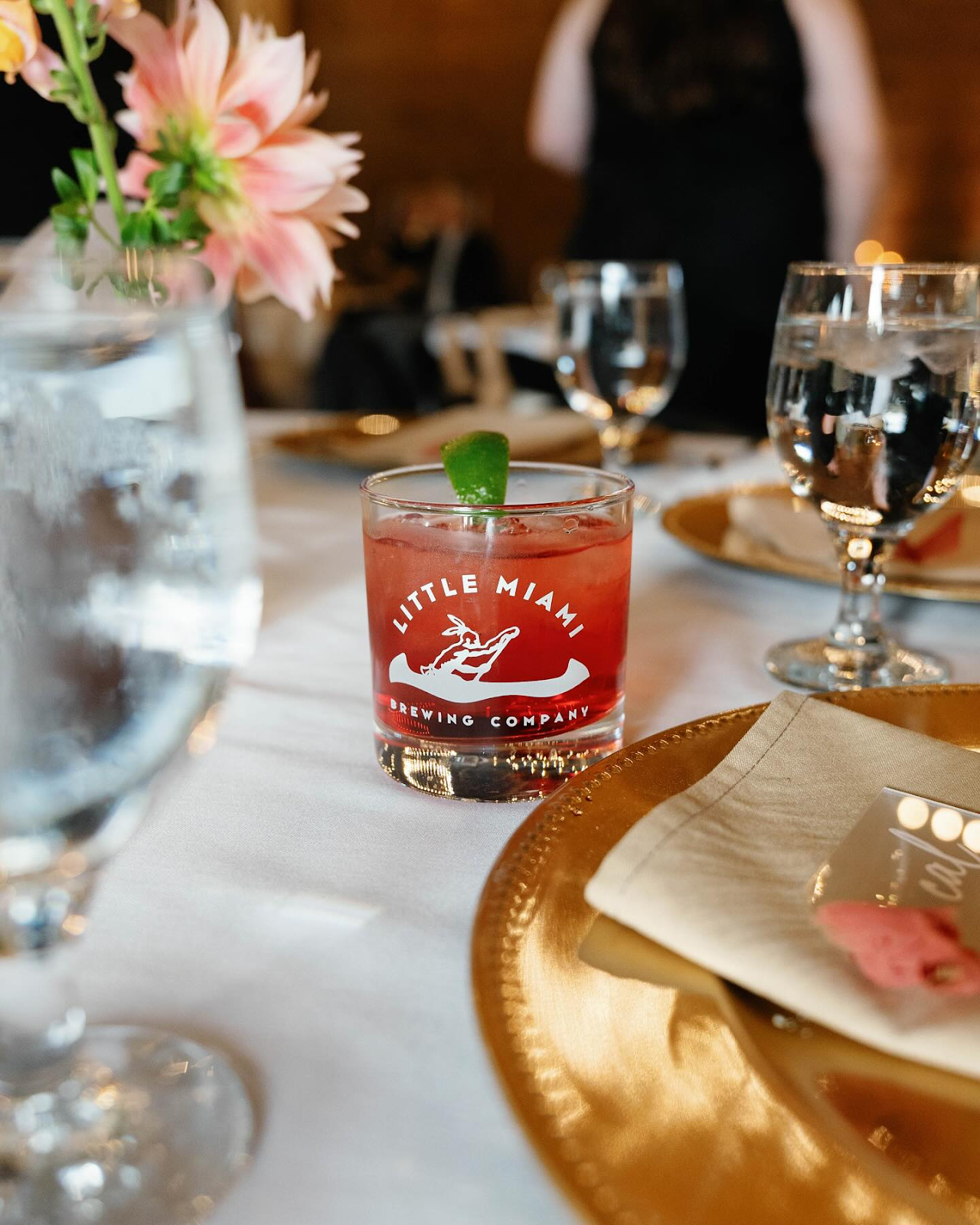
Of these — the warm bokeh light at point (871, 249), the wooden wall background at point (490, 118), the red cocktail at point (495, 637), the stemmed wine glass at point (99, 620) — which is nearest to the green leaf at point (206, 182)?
the red cocktail at point (495, 637)

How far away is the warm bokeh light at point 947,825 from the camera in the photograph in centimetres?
37

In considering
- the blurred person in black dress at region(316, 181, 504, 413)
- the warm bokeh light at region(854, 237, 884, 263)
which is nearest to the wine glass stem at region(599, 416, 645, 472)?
the blurred person in black dress at region(316, 181, 504, 413)

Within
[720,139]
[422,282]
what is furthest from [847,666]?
[422,282]

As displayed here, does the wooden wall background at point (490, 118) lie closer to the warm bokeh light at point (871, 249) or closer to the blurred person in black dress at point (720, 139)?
the warm bokeh light at point (871, 249)

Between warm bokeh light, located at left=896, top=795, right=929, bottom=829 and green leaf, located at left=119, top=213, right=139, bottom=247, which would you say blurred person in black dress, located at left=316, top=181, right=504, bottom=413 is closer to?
green leaf, located at left=119, top=213, right=139, bottom=247

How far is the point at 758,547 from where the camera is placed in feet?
2.58

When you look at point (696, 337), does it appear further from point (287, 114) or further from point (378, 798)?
point (378, 798)

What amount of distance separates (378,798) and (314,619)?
0.85 feet

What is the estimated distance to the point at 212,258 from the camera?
62 centimetres

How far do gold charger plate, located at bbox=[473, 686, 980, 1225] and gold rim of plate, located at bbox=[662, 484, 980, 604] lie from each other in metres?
0.41

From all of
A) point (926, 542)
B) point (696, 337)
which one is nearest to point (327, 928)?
point (926, 542)

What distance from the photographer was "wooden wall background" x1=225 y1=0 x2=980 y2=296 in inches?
203

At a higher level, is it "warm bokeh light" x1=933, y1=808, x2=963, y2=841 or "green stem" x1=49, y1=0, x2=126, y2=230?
"green stem" x1=49, y1=0, x2=126, y2=230

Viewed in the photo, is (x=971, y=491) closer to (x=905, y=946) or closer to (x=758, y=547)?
(x=758, y=547)
